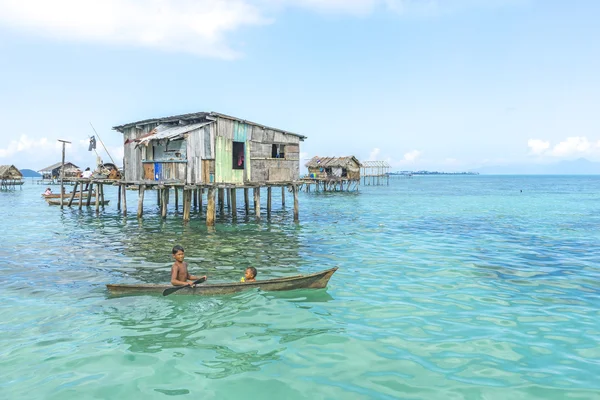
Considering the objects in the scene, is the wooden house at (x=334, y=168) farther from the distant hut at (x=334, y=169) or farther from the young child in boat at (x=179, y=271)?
the young child in boat at (x=179, y=271)

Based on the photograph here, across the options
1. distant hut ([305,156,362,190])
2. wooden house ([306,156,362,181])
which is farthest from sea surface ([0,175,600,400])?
wooden house ([306,156,362,181])

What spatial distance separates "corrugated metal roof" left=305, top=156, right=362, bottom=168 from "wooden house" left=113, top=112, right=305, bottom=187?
114 ft

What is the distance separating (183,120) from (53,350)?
1841 cm

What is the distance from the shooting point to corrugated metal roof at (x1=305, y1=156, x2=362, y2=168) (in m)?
62.1

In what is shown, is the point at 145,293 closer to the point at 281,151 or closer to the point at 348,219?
the point at 281,151

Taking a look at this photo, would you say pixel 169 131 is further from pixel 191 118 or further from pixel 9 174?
pixel 9 174

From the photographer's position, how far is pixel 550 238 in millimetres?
20859

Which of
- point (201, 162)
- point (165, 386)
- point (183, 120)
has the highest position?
point (183, 120)

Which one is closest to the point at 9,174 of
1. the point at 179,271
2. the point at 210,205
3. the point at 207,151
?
the point at 210,205

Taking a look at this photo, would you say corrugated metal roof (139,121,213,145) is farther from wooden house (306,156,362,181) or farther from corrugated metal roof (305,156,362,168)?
corrugated metal roof (305,156,362,168)

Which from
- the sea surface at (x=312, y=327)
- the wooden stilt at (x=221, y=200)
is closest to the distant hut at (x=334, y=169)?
the wooden stilt at (x=221, y=200)

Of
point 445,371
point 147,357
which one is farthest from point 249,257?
point 445,371

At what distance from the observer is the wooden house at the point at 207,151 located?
23.1 m

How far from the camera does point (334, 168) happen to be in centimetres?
6325
